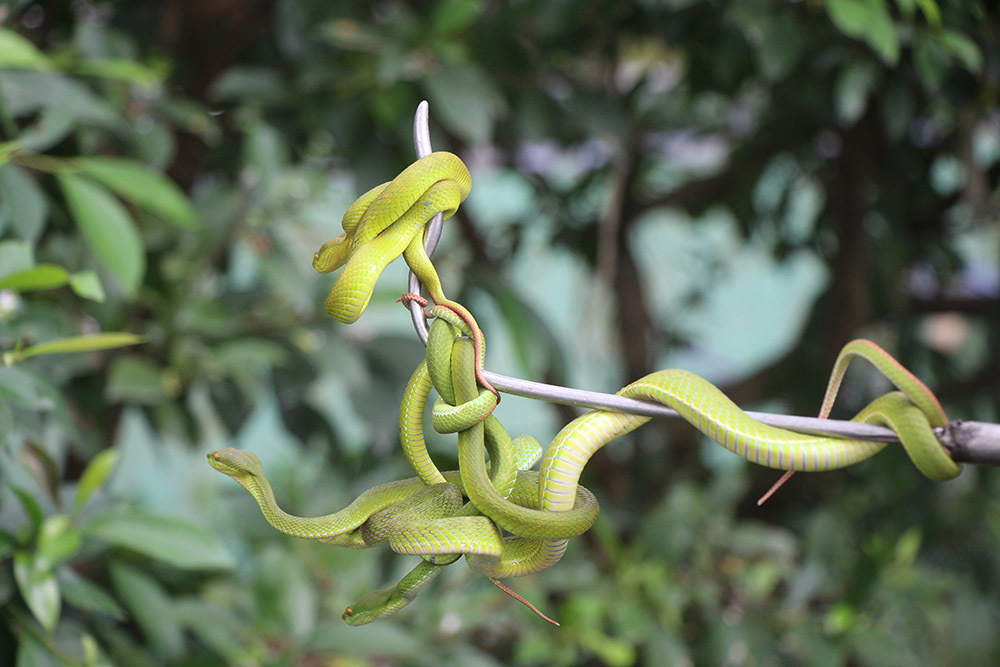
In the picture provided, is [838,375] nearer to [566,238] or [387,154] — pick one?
[387,154]

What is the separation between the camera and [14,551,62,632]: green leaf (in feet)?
2.23

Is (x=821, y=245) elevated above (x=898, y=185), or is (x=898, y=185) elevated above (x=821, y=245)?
(x=898, y=185)

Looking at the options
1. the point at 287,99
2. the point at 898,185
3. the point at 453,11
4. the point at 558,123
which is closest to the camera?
the point at 453,11

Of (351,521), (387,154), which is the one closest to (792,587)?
(387,154)

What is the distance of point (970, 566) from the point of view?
168cm

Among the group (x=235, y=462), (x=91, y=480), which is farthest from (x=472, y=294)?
(x=235, y=462)

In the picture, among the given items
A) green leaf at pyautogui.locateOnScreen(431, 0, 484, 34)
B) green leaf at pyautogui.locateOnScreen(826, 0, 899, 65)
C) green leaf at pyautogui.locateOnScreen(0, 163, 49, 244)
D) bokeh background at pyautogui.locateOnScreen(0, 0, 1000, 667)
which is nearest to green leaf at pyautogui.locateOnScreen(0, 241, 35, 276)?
bokeh background at pyautogui.locateOnScreen(0, 0, 1000, 667)

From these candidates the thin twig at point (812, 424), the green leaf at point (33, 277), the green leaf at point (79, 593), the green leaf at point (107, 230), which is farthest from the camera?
the green leaf at point (107, 230)

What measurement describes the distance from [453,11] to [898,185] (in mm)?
1046

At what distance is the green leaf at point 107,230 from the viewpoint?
84 cm

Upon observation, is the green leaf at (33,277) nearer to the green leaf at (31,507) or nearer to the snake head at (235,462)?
the green leaf at (31,507)

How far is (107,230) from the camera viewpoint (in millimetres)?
845

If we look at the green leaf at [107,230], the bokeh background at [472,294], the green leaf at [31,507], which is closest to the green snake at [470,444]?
the bokeh background at [472,294]

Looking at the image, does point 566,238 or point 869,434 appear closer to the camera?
point 869,434
